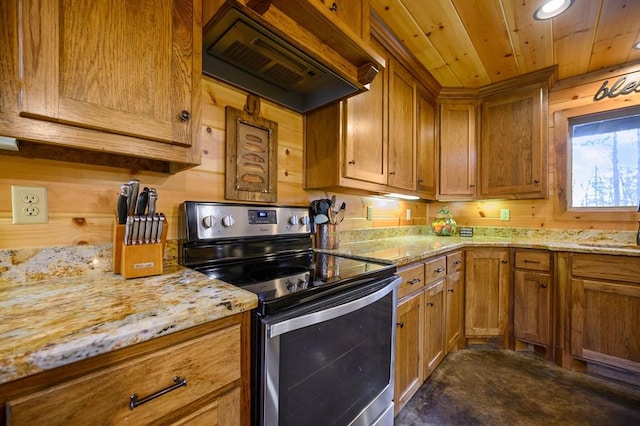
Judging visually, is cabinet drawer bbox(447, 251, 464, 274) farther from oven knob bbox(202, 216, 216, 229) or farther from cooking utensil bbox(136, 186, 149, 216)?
cooking utensil bbox(136, 186, 149, 216)

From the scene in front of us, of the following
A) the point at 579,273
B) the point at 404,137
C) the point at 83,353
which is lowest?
the point at 579,273

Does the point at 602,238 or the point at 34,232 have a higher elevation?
the point at 34,232

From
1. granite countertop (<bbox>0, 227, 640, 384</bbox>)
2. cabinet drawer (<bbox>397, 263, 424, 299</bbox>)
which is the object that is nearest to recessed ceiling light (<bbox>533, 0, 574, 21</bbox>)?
cabinet drawer (<bbox>397, 263, 424, 299</bbox>)

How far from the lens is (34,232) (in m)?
0.86

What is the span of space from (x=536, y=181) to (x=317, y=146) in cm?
202

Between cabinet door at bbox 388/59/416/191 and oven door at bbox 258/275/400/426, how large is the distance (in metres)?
1.01

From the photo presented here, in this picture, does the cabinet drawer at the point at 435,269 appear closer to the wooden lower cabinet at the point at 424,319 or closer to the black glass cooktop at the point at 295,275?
the wooden lower cabinet at the point at 424,319

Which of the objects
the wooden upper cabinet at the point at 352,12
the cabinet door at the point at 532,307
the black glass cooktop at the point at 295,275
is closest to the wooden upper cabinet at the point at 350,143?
the wooden upper cabinet at the point at 352,12

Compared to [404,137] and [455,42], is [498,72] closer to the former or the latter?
[455,42]

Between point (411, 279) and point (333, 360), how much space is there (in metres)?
0.75

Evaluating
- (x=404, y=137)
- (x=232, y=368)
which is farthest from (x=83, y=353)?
(x=404, y=137)

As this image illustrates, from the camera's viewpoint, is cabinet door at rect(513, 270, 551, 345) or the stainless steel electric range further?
cabinet door at rect(513, 270, 551, 345)

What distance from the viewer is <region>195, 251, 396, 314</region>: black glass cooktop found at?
0.80 m

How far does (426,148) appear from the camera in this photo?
96.3 inches
